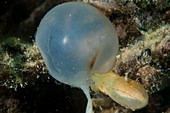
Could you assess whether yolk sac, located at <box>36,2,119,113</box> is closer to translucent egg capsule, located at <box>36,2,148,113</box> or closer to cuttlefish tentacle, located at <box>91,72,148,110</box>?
translucent egg capsule, located at <box>36,2,148,113</box>

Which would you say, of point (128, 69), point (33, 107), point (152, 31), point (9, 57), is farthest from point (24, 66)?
point (152, 31)

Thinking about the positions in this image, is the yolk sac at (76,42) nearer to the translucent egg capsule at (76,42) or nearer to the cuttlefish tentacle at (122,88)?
the translucent egg capsule at (76,42)

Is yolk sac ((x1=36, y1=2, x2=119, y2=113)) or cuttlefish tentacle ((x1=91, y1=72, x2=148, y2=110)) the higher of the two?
yolk sac ((x1=36, y1=2, x2=119, y2=113))

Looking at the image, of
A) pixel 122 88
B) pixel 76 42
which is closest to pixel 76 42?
pixel 76 42

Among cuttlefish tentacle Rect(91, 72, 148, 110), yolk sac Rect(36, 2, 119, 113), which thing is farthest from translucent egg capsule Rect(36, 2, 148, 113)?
cuttlefish tentacle Rect(91, 72, 148, 110)

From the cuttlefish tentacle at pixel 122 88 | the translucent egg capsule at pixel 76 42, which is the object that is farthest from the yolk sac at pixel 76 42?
the cuttlefish tentacle at pixel 122 88
